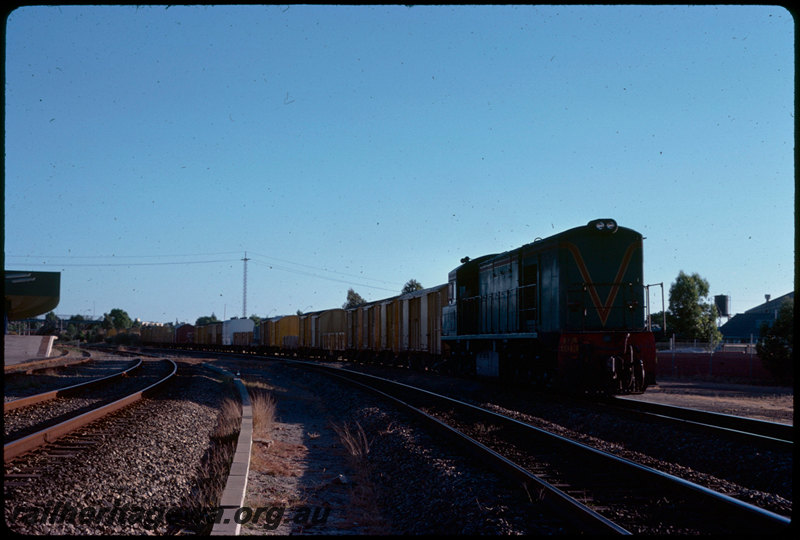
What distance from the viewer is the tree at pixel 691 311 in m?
72.8

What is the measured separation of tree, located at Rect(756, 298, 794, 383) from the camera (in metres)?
28.5

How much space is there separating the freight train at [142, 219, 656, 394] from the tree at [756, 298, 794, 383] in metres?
15.3

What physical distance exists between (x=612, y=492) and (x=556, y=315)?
8932mm

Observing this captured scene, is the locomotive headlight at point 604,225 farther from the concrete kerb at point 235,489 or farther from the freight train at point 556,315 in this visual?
the concrete kerb at point 235,489

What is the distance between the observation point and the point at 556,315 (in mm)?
15328

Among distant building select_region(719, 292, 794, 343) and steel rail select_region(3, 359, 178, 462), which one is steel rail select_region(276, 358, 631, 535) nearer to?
steel rail select_region(3, 359, 178, 462)

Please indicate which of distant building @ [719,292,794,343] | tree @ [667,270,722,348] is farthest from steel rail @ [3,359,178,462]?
distant building @ [719,292,794,343]

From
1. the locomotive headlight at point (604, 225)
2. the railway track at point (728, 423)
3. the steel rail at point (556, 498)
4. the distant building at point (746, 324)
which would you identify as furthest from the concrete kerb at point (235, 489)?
the distant building at point (746, 324)

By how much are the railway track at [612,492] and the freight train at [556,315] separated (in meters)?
4.90

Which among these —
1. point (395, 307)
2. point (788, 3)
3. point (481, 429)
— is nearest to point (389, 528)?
point (481, 429)

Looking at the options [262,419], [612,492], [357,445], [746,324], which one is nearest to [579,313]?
[357,445]

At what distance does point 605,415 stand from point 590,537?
776 centimetres

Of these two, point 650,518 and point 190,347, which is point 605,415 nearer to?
point 650,518

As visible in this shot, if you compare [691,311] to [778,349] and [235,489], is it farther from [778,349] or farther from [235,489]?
[235,489]
